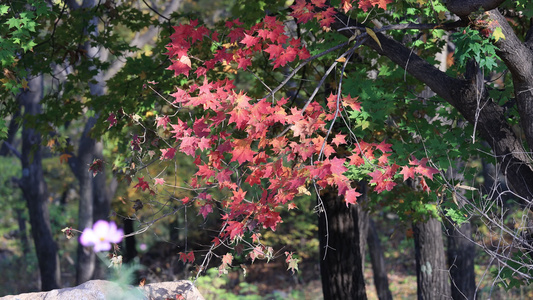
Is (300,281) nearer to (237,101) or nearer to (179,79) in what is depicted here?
(179,79)

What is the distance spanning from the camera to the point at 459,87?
17.9ft

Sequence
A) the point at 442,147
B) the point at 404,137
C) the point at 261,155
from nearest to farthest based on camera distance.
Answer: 1. the point at 261,155
2. the point at 442,147
3. the point at 404,137

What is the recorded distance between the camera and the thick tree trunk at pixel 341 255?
7.85 m

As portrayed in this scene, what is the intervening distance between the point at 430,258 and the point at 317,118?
5923mm

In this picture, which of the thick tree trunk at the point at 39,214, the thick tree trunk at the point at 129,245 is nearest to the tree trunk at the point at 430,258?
the thick tree trunk at the point at 39,214

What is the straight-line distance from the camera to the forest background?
478cm

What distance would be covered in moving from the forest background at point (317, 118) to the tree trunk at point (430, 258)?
0.08 ft

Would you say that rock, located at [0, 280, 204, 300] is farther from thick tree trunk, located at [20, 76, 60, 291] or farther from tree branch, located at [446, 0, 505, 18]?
thick tree trunk, located at [20, 76, 60, 291]

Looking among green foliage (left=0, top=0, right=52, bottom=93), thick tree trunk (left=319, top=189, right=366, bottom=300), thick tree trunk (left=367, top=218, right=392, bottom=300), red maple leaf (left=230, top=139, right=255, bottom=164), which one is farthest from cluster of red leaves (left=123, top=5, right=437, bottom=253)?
thick tree trunk (left=367, top=218, right=392, bottom=300)

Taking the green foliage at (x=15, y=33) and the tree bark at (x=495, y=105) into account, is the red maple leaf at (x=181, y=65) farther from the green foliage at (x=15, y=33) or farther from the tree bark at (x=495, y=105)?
the green foliage at (x=15, y=33)

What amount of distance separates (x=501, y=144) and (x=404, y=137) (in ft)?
5.10

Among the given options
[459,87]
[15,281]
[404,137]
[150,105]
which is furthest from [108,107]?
[15,281]

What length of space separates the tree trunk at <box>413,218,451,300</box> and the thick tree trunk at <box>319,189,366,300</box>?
7.32ft

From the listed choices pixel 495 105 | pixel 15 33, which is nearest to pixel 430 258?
pixel 495 105
